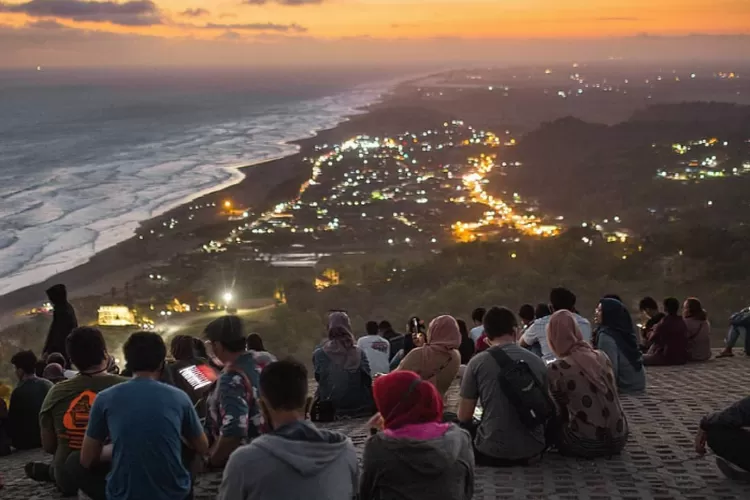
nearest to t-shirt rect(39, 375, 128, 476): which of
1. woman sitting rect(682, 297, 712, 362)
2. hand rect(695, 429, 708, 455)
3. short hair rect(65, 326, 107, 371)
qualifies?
short hair rect(65, 326, 107, 371)

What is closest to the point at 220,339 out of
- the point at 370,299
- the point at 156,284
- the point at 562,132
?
the point at 370,299

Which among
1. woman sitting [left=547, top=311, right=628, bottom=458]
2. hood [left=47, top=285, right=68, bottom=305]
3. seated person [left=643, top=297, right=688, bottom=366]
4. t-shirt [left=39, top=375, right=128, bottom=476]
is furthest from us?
seated person [left=643, top=297, right=688, bottom=366]

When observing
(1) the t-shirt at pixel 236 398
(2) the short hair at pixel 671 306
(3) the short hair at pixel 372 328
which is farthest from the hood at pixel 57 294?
(2) the short hair at pixel 671 306

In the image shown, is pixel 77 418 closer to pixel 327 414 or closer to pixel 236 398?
pixel 236 398

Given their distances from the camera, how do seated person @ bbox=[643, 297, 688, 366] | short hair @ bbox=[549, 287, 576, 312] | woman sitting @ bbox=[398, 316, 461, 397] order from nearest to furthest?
woman sitting @ bbox=[398, 316, 461, 397], short hair @ bbox=[549, 287, 576, 312], seated person @ bbox=[643, 297, 688, 366]

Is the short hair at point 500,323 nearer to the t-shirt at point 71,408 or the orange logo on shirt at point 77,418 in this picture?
the t-shirt at point 71,408

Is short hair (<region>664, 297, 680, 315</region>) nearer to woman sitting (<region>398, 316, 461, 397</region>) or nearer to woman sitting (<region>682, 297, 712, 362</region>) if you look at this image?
woman sitting (<region>682, 297, 712, 362</region>)

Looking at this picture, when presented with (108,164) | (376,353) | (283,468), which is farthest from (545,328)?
(108,164)
